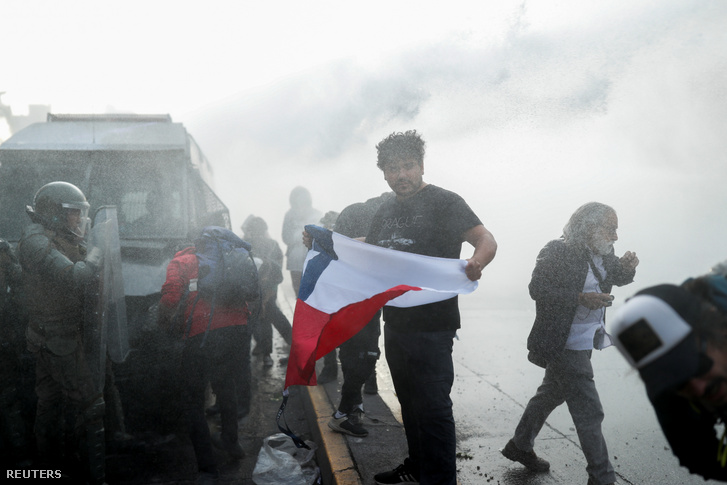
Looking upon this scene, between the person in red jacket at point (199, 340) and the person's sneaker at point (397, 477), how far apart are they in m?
1.14

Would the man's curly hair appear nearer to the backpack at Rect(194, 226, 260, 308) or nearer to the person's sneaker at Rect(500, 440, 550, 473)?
the backpack at Rect(194, 226, 260, 308)

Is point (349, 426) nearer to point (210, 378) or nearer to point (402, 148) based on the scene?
point (210, 378)

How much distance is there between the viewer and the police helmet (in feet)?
10.2

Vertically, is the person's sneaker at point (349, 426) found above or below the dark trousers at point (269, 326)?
below

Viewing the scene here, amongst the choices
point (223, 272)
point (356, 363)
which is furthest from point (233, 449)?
point (223, 272)

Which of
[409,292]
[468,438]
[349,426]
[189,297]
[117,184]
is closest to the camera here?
[409,292]

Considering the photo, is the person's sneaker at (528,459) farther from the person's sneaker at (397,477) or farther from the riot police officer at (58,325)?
the riot police officer at (58,325)

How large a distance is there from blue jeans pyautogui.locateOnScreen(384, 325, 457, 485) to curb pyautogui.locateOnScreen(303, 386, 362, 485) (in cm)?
71

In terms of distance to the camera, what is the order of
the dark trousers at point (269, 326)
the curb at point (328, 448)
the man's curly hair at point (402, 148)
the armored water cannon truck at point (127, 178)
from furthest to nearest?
the dark trousers at point (269, 326) → the armored water cannon truck at point (127, 178) → the curb at point (328, 448) → the man's curly hair at point (402, 148)

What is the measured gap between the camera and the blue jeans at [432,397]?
8.11 ft

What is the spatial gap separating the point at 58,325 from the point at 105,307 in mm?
322

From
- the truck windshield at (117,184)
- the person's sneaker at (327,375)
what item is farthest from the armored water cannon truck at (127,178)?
the person's sneaker at (327,375)

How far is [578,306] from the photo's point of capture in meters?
3.00

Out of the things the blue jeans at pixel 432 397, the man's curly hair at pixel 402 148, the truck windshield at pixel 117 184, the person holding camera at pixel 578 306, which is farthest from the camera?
the truck windshield at pixel 117 184
